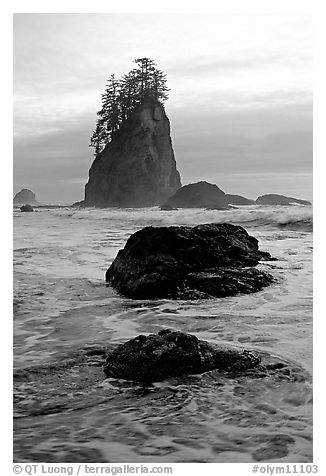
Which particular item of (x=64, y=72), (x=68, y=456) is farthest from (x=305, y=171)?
(x=68, y=456)

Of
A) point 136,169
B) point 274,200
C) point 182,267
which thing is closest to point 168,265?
point 182,267

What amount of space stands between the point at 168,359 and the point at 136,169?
15.1ft

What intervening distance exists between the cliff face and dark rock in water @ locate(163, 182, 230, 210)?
12 centimetres

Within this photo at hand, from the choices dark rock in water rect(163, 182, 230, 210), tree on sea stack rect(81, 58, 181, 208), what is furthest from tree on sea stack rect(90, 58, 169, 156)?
dark rock in water rect(163, 182, 230, 210)

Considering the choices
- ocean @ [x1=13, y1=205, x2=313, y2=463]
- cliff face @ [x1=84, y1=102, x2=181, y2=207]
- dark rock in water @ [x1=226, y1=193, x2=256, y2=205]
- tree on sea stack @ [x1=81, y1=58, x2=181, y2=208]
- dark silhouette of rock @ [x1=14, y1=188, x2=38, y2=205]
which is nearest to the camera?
ocean @ [x1=13, y1=205, x2=313, y2=463]

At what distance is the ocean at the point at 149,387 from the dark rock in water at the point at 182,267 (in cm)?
13

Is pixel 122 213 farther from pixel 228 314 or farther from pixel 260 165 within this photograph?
pixel 228 314

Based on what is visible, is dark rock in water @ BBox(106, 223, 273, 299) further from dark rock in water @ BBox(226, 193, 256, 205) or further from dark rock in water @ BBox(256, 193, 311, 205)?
dark rock in water @ BBox(226, 193, 256, 205)

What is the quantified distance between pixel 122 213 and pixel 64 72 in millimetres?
3159

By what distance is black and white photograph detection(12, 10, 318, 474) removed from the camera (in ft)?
6.27

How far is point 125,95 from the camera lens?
4.10 meters

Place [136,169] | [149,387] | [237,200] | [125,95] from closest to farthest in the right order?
[149,387]
[125,95]
[237,200]
[136,169]

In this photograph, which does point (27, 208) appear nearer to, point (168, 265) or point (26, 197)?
point (26, 197)

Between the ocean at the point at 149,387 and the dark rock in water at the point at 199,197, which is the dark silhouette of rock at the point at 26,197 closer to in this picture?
the ocean at the point at 149,387
